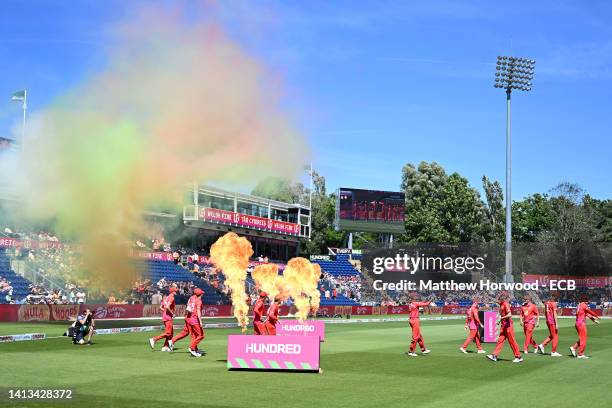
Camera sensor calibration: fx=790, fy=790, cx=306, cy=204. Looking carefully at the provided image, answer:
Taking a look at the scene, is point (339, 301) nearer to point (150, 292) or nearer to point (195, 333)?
point (150, 292)

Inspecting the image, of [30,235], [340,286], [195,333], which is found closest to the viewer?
[195,333]

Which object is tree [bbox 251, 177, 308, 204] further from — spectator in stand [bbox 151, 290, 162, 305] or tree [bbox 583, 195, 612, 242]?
tree [bbox 583, 195, 612, 242]

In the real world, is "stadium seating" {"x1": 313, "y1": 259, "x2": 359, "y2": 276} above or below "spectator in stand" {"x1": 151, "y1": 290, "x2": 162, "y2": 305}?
above

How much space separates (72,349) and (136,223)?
14515 millimetres

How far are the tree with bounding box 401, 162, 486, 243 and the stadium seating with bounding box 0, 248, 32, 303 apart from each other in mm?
72508

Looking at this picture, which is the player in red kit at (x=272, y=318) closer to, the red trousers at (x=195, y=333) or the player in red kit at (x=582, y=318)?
the red trousers at (x=195, y=333)

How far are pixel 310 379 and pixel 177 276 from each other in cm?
4515

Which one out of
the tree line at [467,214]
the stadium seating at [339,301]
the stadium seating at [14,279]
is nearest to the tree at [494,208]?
the tree line at [467,214]

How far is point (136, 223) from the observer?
41.4 meters

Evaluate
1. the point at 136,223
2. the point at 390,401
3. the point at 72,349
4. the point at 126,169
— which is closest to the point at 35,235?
the point at 136,223

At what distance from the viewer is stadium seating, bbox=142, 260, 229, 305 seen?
2350 inches

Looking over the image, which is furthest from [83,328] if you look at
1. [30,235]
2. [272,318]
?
[30,235]

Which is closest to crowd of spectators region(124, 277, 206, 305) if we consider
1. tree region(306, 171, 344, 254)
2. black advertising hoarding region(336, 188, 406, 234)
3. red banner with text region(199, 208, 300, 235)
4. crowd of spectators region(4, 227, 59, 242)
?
Result: crowd of spectators region(4, 227, 59, 242)

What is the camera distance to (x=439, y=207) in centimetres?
11600
